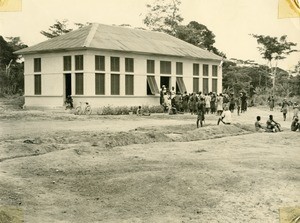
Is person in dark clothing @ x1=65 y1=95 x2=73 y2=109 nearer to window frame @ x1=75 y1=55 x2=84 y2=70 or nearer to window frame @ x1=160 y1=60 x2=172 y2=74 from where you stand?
window frame @ x1=75 y1=55 x2=84 y2=70

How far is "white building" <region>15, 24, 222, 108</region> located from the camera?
18375 millimetres

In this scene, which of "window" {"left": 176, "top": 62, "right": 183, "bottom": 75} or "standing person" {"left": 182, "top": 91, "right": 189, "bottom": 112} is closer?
"standing person" {"left": 182, "top": 91, "right": 189, "bottom": 112}

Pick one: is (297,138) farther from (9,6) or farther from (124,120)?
(9,6)

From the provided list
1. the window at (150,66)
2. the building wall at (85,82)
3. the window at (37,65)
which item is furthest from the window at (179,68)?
the window at (37,65)

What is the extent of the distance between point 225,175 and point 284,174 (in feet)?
3.54

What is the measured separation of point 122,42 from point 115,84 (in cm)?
196

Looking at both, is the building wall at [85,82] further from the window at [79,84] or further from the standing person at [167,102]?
the standing person at [167,102]

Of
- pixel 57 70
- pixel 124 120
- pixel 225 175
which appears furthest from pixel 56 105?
pixel 225 175

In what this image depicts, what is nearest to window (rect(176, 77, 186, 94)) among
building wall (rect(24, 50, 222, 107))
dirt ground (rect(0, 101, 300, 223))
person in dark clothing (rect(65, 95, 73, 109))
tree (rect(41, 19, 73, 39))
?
building wall (rect(24, 50, 222, 107))

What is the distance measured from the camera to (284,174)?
7.62 metres

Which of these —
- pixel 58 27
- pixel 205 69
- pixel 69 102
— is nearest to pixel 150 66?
pixel 205 69

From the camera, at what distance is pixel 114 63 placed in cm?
1962

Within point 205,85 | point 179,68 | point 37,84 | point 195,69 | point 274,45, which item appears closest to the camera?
point 274,45

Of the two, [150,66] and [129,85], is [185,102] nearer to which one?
[150,66]
